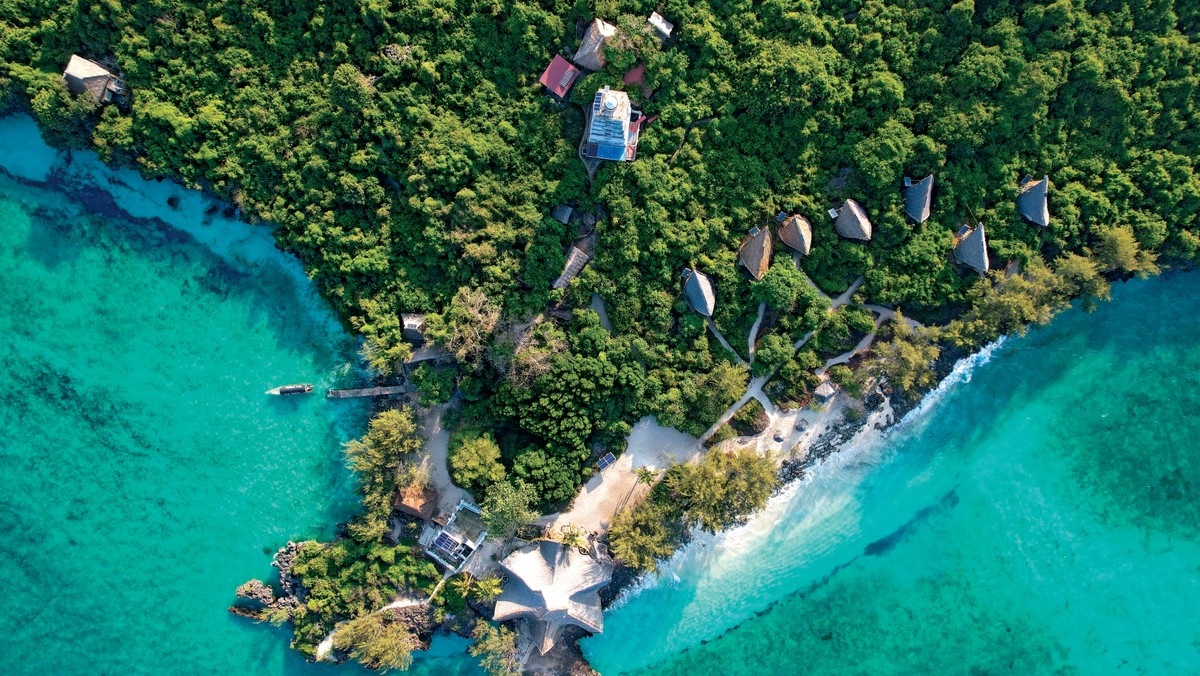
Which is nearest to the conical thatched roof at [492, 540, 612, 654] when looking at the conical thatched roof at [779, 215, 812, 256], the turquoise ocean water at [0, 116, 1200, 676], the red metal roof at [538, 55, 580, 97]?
the turquoise ocean water at [0, 116, 1200, 676]

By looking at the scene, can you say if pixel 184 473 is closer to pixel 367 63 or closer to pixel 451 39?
pixel 367 63

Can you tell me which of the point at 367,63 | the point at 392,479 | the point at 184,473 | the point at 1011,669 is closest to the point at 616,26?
the point at 367,63

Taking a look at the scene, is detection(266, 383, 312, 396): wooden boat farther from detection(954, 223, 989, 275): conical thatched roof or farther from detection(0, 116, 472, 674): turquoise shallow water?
detection(954, 223, 989, 275): conical thatched roof

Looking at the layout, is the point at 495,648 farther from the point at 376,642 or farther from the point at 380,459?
the point at 380,459

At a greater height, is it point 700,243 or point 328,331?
point 700,243

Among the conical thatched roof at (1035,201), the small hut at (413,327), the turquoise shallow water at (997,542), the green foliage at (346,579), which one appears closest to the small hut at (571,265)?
the small hut at (413,327)
